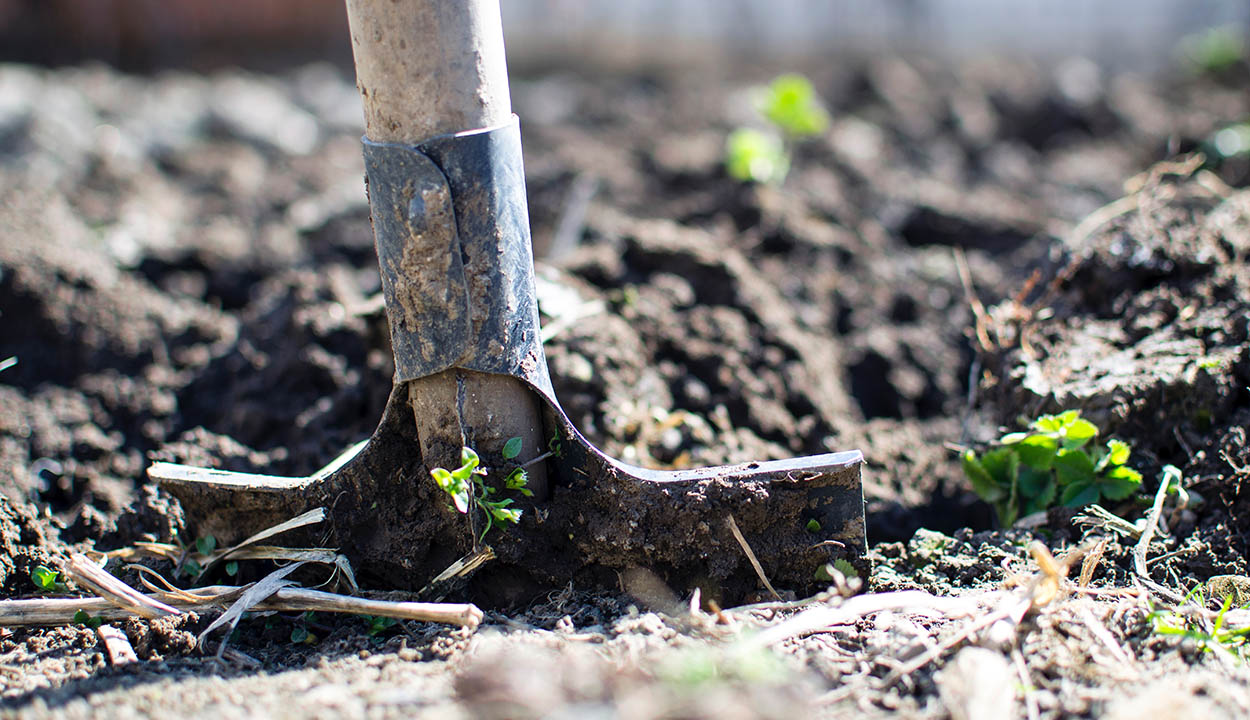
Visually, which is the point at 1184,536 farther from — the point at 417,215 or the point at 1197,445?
the point at 417,215

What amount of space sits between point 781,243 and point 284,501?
216 centimetres

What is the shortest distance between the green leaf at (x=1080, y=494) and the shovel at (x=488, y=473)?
496 mm

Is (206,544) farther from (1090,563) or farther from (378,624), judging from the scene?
(1090,563)

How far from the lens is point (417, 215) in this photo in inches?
58.3

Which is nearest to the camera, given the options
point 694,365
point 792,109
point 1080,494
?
point 1080,494

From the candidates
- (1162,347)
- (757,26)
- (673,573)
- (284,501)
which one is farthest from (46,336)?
(757,26)

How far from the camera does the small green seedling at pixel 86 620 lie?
5.49ft

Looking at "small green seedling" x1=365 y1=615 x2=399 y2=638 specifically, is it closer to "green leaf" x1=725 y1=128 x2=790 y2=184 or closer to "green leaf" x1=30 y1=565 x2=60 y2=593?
"green leaf" x1=30 y1=565 x2=60 y2=593

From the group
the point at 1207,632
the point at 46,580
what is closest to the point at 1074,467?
the point at 1207,632

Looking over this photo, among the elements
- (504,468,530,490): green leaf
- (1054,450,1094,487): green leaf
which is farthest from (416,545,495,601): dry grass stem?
(1054,450,1094,487): green leaf

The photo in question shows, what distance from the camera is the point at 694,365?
2.54 meters

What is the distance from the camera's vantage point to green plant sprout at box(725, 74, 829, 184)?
12.4 feet

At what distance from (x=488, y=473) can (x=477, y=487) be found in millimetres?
33

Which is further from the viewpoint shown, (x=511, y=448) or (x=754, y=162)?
(x=754, y=162)
